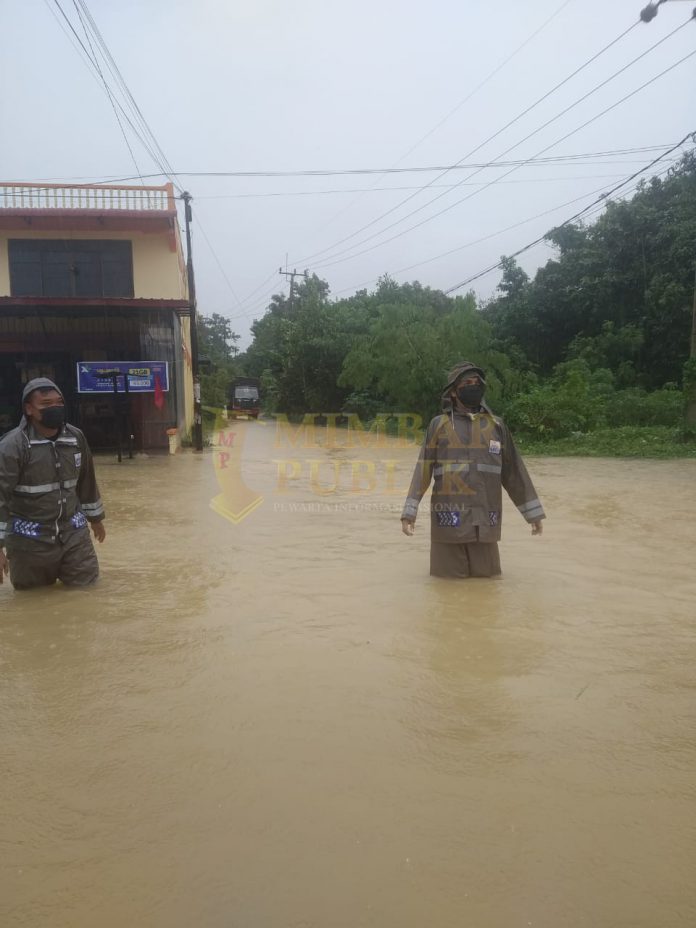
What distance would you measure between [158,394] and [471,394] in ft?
42.3

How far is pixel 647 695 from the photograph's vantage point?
3828 mm

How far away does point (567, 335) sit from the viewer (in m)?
30.2

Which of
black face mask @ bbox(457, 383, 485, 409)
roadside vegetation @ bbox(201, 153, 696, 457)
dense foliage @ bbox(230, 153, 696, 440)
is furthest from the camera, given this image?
dense foliage @ bbox(230, 153, 696, 440)

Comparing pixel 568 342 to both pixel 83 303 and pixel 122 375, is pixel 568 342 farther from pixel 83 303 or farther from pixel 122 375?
pixel 83 303

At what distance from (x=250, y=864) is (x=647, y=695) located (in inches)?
89.4

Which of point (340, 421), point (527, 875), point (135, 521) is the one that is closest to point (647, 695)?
point (527, 875)

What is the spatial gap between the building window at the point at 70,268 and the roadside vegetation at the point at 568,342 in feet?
28.1

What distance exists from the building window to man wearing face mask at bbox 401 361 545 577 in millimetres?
15729

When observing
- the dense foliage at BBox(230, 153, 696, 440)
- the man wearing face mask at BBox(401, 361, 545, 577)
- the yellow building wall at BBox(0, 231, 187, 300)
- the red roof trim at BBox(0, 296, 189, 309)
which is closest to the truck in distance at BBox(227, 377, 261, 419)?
the dense foliage at BBox(230, 153, 696, 440)

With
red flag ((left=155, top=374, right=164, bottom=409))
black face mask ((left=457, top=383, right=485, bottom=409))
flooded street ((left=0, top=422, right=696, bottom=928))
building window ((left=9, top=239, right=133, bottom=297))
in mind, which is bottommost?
flooded street ((left=0, top=422, right=696, bottom=928))

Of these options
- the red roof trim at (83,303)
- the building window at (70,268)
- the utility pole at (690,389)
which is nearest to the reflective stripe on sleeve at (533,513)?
the red roof trim at (83,303)

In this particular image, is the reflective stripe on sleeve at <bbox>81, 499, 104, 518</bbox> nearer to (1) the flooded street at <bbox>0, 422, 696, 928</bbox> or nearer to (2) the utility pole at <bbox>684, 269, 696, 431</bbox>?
(1) the flooded street at <bbox>0, 422, 696, 928</bbox>

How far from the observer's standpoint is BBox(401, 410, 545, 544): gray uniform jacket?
5570 millimetres

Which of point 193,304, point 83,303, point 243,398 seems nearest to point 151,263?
point 193,304
